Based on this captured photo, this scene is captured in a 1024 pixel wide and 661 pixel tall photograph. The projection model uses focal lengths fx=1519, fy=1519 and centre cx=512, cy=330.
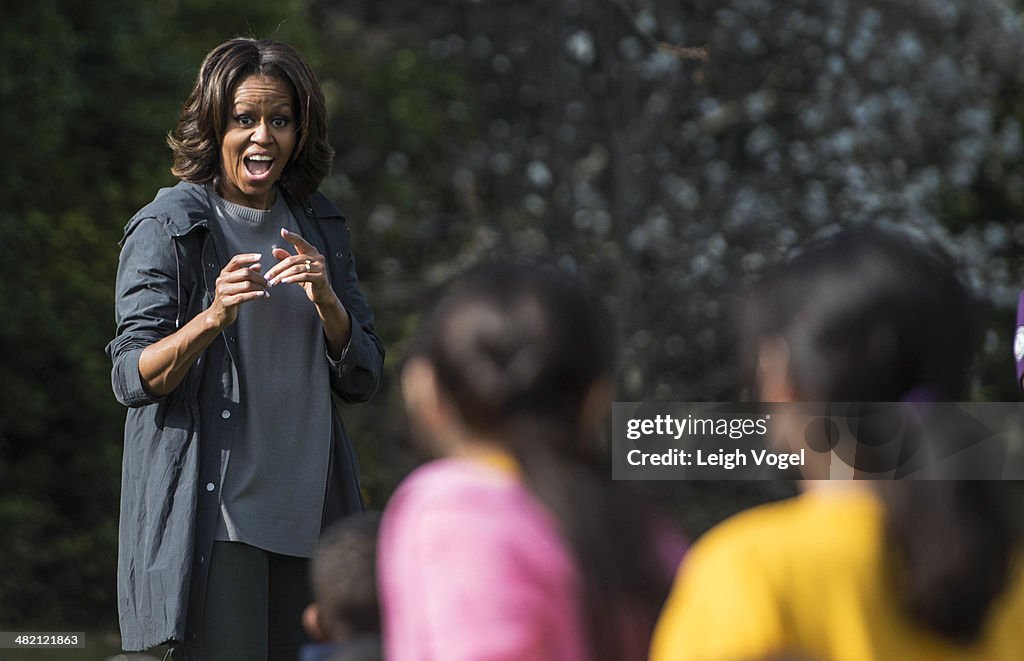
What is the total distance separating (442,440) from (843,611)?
1.88ft

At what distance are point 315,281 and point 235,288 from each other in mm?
176

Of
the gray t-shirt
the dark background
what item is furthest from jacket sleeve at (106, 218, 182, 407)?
the dark background

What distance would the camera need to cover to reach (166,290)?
2.92 m

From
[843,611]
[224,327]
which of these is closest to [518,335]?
[843,611]

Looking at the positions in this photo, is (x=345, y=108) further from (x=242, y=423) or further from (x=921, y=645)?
(x=921, y=645)

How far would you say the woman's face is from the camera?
303 cm

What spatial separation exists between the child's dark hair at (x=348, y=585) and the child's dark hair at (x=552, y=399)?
0.56m

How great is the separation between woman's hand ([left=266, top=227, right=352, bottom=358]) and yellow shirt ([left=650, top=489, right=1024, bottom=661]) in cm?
144

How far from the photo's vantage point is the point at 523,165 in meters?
10.9

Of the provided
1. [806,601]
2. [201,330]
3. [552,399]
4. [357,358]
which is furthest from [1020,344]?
[806,601]

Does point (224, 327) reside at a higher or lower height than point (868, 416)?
higher

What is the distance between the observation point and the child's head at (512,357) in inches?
70.2

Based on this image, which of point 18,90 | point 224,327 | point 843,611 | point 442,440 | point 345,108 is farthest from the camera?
point 345,108

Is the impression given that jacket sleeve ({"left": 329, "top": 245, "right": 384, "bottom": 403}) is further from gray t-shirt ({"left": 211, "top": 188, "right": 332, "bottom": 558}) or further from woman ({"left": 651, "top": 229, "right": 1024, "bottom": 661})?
woman ({"left": 651, "top": 229, "right": 1024, "bottom": 661})
